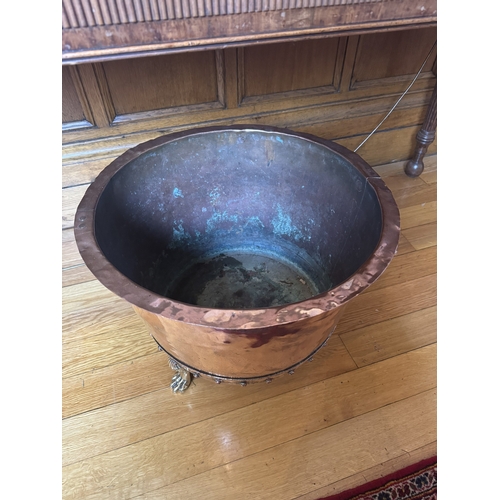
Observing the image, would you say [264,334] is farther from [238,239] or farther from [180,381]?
[238,239]

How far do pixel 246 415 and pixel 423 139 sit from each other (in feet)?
3.53

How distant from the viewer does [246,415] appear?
0.88m

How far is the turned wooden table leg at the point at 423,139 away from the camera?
1.32m

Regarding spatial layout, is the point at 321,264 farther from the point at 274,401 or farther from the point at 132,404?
the point at 132,404

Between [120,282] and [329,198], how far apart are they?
0.52 metres

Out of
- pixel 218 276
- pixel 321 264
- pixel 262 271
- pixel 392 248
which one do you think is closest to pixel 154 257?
pixel 218 276

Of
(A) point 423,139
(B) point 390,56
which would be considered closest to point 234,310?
(B) point 390,56

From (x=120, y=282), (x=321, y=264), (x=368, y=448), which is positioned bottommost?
(x=368, y=448)

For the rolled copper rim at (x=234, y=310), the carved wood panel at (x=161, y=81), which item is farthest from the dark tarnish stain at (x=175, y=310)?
the carved wood panel at (x=161, y=81)

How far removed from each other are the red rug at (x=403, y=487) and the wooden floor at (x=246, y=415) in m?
0.01

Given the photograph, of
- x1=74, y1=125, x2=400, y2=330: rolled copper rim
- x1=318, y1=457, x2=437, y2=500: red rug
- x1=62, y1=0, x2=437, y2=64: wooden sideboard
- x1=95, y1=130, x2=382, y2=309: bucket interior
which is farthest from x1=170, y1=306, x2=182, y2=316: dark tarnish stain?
x1=318, y1=457, x2=437, y2=500: red rug

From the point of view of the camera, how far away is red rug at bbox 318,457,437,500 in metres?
0.77

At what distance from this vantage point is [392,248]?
24.7 inches

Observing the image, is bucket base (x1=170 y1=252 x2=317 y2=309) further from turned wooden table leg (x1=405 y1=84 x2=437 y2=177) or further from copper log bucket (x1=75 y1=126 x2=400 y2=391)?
turned wooden table leg (x1=405 y1=84 x2=437 y2=177)
